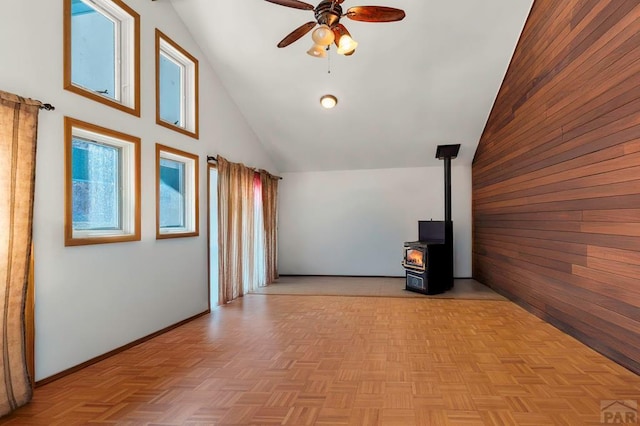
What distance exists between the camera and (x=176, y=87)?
468 cm

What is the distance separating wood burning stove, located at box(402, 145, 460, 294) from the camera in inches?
233

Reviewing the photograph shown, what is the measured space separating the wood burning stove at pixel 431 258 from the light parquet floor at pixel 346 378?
1.59 m

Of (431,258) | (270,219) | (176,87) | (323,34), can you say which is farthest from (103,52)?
(431,258)

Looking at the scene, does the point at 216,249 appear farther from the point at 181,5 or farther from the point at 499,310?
the point at 499,310

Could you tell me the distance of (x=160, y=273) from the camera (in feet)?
13.3

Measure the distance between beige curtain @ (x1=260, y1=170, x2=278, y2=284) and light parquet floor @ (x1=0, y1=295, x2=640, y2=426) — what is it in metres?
2.78

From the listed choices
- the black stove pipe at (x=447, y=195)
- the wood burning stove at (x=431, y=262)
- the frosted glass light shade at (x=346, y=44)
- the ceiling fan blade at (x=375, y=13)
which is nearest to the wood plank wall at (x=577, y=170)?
the wood burning stove at (x=431, y=262)

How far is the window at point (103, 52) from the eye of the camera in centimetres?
313

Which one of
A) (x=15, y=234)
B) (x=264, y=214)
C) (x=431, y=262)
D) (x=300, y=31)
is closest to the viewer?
(x=15, y=234)

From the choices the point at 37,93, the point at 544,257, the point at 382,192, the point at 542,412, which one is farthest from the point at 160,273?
the point at 382,192

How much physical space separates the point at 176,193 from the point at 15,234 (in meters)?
2.23

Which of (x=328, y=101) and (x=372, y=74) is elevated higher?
(x=372, y=74)

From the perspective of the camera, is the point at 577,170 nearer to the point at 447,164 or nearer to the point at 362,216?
the point at 447,164

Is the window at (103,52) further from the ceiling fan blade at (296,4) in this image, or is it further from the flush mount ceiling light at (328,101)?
the flush mount ceiling light at (328,101)
